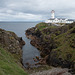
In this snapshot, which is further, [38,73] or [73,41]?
[73,41]

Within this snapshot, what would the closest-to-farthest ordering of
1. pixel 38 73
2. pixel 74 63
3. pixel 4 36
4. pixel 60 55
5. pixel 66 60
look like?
pixel 38 73 < pixel 74 63 < pixel 66 60 < pixel 60 55 < pixel 4 36

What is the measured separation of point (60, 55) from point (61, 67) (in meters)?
5.98

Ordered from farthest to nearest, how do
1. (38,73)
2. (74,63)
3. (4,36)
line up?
1. (4,36)
2. (74,63)
3. (38,73)

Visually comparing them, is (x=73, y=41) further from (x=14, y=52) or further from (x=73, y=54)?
(x=14, y=52)

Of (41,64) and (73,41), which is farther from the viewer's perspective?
(73,41)

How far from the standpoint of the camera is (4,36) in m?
47.6

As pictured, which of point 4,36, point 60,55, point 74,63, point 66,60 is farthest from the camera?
point 4,36

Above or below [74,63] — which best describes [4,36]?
above

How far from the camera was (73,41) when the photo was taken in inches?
1964

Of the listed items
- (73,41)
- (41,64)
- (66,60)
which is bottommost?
(41,64)

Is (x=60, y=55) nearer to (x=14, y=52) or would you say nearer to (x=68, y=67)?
(x=68, y=67)

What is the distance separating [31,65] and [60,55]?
1508 cm

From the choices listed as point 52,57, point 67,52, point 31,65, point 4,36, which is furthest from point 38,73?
point 4,36

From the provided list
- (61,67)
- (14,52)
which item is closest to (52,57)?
(61,67)
